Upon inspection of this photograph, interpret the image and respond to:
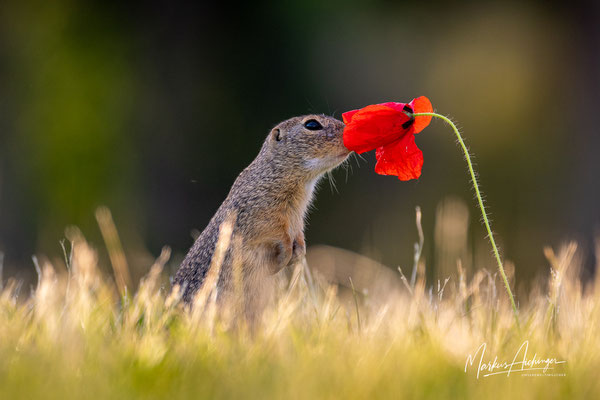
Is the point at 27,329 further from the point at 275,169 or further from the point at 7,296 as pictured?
the point at 275,169

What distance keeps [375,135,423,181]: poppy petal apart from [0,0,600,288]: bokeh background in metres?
7.73

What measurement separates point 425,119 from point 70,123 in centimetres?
1001

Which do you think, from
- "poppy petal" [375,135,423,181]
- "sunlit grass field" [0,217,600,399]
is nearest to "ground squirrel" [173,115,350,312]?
"sunlit grass field" [0,217,600,399]

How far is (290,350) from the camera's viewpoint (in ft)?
10.6

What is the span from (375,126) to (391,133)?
7 centimetres

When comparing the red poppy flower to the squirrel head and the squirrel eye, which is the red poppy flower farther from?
the squirrel eye

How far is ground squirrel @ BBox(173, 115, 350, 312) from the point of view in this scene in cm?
442

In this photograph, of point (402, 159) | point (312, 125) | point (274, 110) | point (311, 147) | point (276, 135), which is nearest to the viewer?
point (402, 159)

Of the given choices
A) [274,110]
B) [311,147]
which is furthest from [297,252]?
[274,110]

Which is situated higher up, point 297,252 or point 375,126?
point 375,126

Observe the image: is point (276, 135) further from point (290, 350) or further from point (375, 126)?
point (290, 350)

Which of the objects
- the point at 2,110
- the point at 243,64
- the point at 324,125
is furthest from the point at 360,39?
the point at 324,125

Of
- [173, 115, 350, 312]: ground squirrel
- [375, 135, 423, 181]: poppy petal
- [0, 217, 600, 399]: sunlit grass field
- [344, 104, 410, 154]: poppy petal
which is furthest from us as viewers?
[173, 115, 350, 312]: ground squirrel

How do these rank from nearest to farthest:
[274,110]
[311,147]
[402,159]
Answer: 1. [402,159]
2. [311,147]
3. [274,110]
